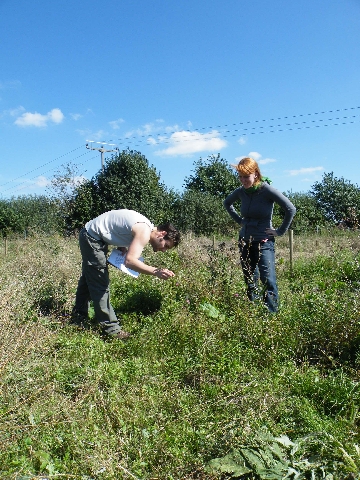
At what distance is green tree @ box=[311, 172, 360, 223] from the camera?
2567cm

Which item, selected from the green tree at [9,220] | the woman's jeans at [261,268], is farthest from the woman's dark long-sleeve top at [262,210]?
the green tree at [9,220]

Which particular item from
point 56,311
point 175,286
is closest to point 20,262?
point 56,311

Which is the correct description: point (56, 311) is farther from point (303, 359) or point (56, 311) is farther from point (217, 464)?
point (217, 464)

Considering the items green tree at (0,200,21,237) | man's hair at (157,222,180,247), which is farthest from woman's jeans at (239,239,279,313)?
green tree at (0,200,21,237)

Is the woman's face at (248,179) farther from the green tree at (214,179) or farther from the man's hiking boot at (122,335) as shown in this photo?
the green tree at (214,179)

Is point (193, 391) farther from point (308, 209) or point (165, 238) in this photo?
point (308, 209)

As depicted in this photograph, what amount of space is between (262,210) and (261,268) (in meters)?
0.65

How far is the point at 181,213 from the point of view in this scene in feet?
74.6

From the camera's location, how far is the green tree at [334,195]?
2567cm

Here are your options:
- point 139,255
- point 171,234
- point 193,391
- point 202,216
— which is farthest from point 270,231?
point 202,216

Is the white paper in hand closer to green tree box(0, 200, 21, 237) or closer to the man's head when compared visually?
the man's head

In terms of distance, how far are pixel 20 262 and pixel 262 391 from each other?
5311 millimetres

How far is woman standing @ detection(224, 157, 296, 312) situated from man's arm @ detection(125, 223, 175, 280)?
36.6 inches

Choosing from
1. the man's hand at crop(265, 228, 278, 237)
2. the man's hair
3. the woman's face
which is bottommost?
the man's hand at crop(265, 228, 278, 237)
